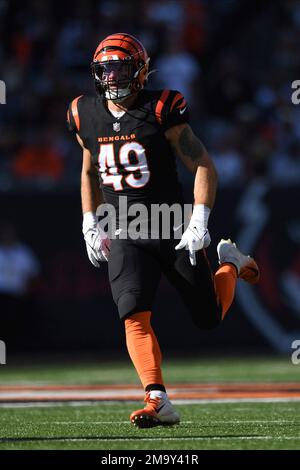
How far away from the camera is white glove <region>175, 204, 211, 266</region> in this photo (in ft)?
15.7

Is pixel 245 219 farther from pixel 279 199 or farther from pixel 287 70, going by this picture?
pixel 287 70

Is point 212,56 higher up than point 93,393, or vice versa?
point 212,56

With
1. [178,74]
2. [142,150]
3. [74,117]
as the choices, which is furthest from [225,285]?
[178,74]

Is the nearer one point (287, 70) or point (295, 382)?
point (295, 382)

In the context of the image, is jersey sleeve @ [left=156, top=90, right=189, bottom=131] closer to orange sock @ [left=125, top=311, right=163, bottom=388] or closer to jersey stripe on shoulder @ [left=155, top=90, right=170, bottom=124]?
jersey stripe on shoulder @ [left=155, top=90, right=170, bottom=124]

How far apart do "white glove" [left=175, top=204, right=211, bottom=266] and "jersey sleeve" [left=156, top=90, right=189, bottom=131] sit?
38 cm

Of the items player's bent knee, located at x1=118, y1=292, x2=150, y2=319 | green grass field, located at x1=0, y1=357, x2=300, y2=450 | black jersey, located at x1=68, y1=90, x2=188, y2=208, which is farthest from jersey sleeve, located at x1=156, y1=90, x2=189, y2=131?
green grass field, located at x1=0, y1=357, x2=300, y2=450

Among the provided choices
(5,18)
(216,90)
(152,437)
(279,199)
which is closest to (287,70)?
(216,90)

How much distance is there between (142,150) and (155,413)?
3.76 ft

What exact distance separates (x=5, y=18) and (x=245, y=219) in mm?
3867

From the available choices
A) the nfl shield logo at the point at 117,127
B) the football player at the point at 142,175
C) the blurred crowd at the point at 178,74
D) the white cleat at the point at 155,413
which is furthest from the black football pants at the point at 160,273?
the blurred crowd at the point at 178,74

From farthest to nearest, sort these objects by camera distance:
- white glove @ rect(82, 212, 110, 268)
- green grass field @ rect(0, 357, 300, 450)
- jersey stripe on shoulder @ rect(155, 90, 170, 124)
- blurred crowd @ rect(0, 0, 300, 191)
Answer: blurred crowd @ rect(0, 0, 300, 191) < white glove @ rect(82, 212, 110, 268) < jersey stripe on shoulder @ rect(155, 90, 170, 124) < green grass field @ rect(0, 357, 300, 450)
